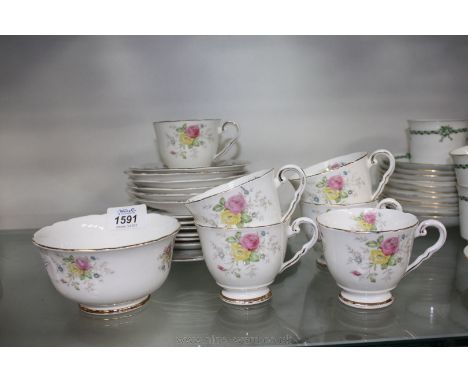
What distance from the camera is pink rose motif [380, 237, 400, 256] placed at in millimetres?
702

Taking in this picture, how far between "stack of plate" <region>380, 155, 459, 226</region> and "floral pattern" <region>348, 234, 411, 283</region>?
0.34 metres

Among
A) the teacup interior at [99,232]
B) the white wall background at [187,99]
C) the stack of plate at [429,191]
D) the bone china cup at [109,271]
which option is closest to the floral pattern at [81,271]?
the bone china cup at [109,271]

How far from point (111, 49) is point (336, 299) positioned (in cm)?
76

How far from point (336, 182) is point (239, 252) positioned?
25cm

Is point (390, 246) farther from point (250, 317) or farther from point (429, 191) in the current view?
point (429, 191)

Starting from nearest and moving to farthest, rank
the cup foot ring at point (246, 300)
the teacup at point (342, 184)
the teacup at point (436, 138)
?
1. the cup foot ring at point (246, 300)
2. the teacup at point (342, 184)
3. the teacup at point (436, 138)

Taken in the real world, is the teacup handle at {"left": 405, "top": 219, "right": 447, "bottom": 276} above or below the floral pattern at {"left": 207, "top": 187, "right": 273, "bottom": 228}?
below

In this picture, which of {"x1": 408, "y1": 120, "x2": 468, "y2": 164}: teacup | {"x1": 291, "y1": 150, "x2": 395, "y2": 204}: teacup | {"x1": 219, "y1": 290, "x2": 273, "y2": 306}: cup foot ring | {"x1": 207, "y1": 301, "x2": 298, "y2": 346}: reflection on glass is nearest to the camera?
{"x1": 207, "y1": 301, "x2": 298, "y2": 346}: reflection on glass

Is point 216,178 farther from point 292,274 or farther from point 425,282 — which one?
point 425,282

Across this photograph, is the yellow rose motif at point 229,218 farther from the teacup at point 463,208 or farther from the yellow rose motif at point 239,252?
the teacup at point 463,208

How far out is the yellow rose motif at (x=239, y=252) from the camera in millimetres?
739

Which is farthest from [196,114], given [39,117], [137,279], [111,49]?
[137,279]

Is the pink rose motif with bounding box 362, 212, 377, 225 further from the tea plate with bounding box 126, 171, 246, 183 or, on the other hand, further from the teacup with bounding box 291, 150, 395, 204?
the tea plate with bounding box 126, 171, 246, 183

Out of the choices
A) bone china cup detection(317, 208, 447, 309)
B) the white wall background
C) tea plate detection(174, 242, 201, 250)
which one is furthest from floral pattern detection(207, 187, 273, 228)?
the white wall background
